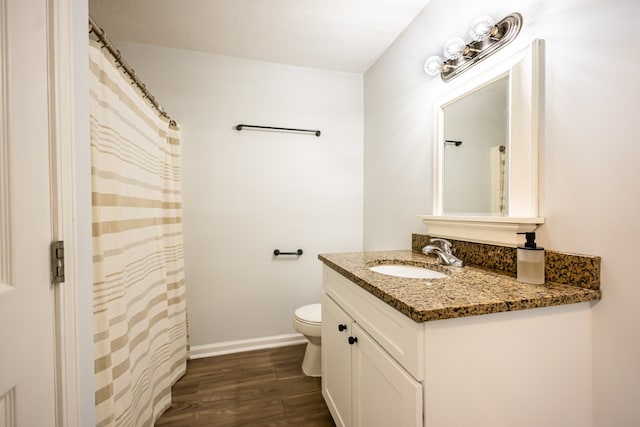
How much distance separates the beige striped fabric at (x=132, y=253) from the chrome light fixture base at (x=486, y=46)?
1576 millimetres

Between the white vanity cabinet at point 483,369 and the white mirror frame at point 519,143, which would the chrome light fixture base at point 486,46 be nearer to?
the white mirror frame at point 519,143

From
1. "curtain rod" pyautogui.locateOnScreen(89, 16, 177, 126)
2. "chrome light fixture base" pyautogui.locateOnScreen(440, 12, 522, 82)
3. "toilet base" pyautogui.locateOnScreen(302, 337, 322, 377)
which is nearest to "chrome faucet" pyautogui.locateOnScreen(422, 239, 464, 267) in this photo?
"chrome light fixture base" pyautogui.locateOnScreen(440, 12, 522, 82)

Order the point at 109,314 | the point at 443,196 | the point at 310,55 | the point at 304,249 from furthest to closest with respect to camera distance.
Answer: the point at 304,249 → the point at 310,55 → the point at 443,196 → the point at 109,314

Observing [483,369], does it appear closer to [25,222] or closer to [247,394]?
[25,222]

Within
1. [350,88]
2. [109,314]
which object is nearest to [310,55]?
[350,88]

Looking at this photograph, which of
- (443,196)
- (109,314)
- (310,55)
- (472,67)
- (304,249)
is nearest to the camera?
(109,314)

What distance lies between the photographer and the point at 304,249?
2.41 m

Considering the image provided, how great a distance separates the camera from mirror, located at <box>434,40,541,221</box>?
1059 mm

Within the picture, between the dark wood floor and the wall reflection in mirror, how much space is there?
4.57 ft

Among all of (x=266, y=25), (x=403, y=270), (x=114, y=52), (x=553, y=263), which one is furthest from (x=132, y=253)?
(x=553, y=263)

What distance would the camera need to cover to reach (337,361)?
133 centimetres

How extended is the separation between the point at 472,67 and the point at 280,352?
7.55 feet

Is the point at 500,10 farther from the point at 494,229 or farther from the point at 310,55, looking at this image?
the point at 310,55

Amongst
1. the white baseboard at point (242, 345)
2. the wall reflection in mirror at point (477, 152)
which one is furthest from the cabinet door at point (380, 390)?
the white baseboard at point (242, 345)
